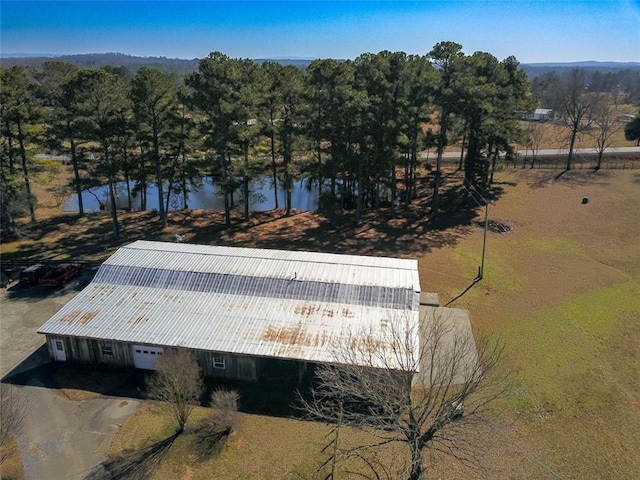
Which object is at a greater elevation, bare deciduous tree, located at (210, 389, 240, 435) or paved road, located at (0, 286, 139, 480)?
bare deciduous tree, located at (210, 389, 240, 435)

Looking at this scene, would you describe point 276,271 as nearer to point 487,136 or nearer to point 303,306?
point 303,306

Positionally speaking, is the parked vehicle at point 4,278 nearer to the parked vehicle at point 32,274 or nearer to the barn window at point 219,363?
the parked vehicle at point 32,274

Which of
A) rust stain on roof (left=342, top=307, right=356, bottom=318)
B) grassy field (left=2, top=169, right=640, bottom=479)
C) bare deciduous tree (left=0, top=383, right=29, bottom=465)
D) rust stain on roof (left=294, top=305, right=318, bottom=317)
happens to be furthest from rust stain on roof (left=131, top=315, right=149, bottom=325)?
rust stain on roof (left=342, top=307, right=356, bottom=318)

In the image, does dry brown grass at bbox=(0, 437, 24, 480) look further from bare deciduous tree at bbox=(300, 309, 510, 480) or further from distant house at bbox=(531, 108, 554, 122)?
distant house at bbox=(531, 108, 554, 122)

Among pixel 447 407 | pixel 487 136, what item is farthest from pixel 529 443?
pixel 487 136

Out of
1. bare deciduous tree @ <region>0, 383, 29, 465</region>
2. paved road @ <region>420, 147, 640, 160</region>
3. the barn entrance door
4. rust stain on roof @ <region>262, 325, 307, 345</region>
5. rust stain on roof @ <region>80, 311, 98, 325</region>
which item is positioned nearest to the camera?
bare deciduous tree @ <region>0, 383, 29, 465</region>

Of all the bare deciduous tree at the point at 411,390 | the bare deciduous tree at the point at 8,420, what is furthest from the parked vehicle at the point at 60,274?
the bare deciduous tree at the point at 411,390

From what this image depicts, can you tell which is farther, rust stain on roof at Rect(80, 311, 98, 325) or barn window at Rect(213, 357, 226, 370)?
rust stain on roof at Rect(80, 311, 98, 325)
